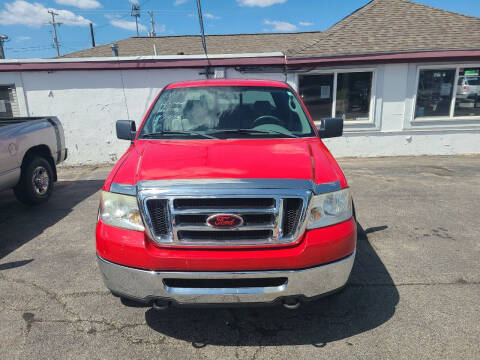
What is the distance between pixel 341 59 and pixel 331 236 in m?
8.02

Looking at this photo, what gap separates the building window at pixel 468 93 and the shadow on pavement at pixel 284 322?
8.77 metres

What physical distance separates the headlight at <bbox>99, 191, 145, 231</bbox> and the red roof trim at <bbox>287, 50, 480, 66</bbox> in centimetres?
781

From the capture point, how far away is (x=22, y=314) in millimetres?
2869

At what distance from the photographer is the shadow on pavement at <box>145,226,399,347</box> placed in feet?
8.32

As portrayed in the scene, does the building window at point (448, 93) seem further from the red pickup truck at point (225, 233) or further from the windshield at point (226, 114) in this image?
the red pickup truck at point (225, 233)

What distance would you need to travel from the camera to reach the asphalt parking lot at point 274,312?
2.44 meters

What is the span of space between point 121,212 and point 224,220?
0.73 metres

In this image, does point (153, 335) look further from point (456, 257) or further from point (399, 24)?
point (399, 24)

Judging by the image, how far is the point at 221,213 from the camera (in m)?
2.19

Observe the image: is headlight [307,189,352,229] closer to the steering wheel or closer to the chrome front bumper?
the chrome front bumper

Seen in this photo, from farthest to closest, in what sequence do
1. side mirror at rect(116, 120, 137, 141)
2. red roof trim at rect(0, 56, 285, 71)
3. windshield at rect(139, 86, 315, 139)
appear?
red roof trim at rect(0, 56, 285, 71) < side mirror at rect(116, 120, 137, 141) < windshield at rect(139, 86, 315, 139)

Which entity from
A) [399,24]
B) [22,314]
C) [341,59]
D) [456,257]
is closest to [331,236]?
[456,257]

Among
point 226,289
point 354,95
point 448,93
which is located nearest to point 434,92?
point 448,93

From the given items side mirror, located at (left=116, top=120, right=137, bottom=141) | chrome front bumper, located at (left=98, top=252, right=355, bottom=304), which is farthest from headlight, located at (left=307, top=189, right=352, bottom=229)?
side mirror, located at (left=116, top=120, right=137, bottom=141)
